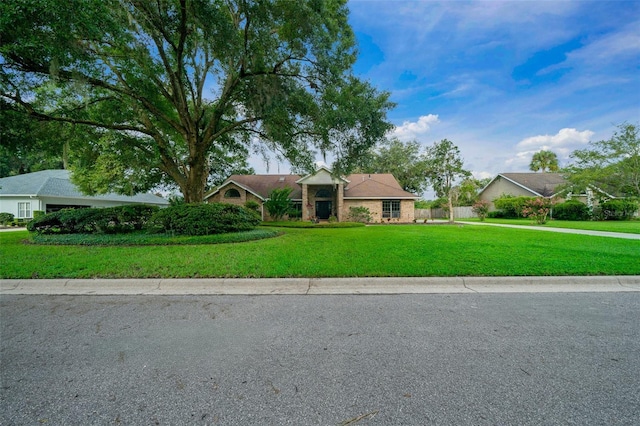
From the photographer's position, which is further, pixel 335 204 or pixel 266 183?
pixel 266 183

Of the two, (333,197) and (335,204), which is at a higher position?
(333,197)

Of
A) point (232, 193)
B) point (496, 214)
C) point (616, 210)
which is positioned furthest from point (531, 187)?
point (232, 193)

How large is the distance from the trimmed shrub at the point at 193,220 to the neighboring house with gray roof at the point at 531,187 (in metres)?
29.9

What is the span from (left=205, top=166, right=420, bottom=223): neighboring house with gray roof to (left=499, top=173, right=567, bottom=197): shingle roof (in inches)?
637

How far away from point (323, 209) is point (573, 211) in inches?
853

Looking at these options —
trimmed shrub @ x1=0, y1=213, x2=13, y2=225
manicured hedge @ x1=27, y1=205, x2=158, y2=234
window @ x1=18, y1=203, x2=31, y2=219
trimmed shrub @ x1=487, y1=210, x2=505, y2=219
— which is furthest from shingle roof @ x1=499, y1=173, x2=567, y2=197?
trimmed shrub @ x1=0, y1=213, x2=13, y2=225

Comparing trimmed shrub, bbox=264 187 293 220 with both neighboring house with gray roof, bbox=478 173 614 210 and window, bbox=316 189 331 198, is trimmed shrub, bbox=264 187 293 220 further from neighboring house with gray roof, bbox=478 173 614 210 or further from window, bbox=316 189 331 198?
neighboring house with gray roof, bbox=478 173 614 210

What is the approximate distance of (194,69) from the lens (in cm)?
1198

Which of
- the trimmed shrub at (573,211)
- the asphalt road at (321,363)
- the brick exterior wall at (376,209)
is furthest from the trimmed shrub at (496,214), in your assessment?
the asphalt road at (321,363)

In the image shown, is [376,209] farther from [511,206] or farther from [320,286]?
[320,286]

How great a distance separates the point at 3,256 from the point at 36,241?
7.67 feet

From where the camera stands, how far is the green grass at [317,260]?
225 inches

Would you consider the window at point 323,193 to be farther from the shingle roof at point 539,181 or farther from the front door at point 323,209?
the shingle roof at point 539,181

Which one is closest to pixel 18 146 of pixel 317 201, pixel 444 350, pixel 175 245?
pixel 175 245
